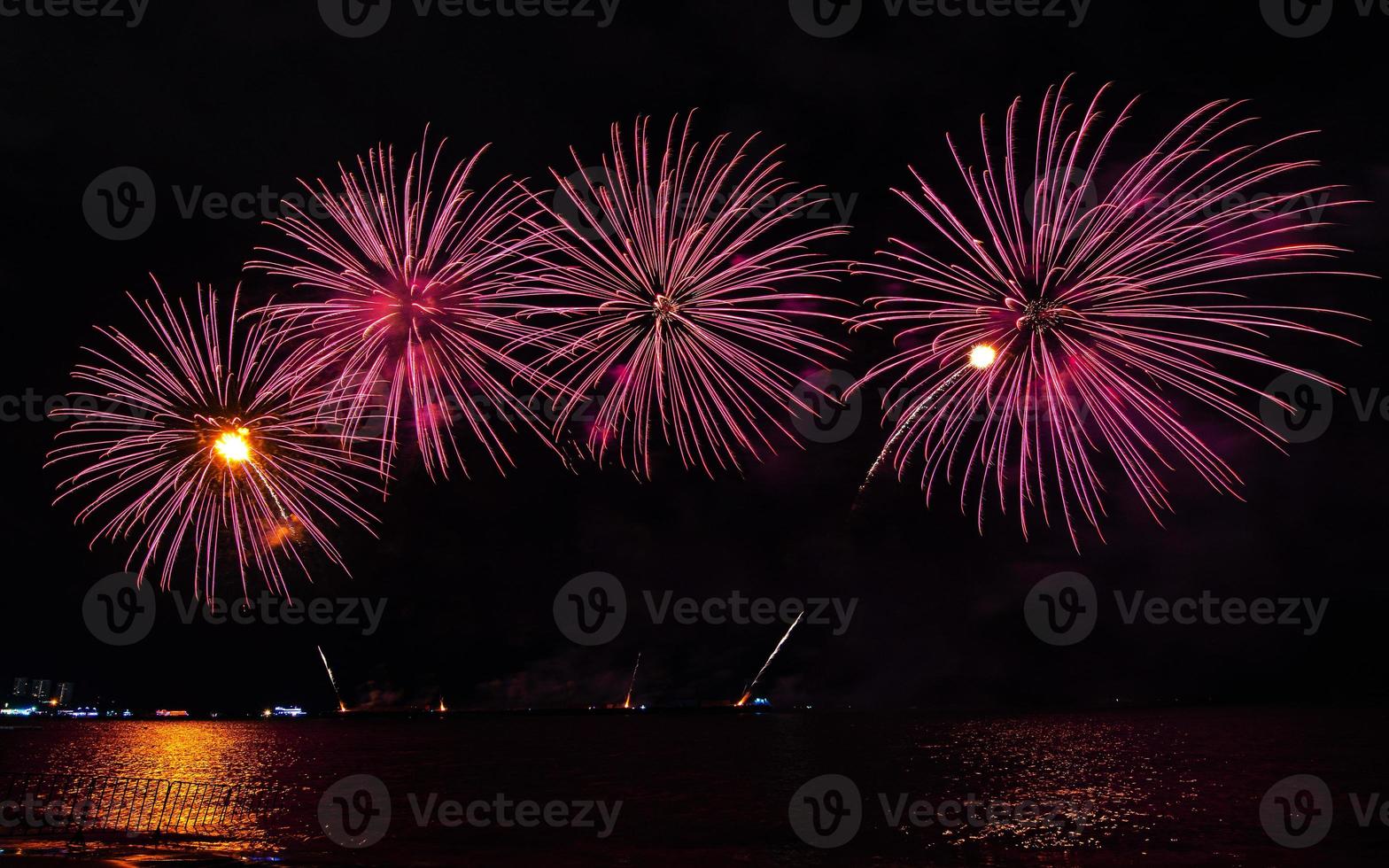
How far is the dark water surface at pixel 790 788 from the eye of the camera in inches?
1021

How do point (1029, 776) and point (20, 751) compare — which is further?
point (20, 751)

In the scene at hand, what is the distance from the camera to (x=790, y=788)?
1811 inches

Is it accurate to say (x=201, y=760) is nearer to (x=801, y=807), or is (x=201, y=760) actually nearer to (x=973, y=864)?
Result: (x=801, y=807)

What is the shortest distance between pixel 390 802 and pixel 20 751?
68.5 meters

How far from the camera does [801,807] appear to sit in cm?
3712

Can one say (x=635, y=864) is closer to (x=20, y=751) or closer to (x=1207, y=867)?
(x=1207, y=867)

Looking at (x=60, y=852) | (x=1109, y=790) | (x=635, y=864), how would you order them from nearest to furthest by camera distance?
(x=60, y=852) < (x=635, y=864) < (x=1109, y=790)

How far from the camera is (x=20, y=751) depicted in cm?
8462

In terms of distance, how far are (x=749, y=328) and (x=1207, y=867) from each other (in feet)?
60.2

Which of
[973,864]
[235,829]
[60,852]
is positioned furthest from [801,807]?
[60,852]

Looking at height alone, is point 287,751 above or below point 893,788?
above

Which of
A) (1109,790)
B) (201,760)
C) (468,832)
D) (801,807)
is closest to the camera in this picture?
(468,832)

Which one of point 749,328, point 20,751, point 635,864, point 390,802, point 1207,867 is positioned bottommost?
point 1207,867

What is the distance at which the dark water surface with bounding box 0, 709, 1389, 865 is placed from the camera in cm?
2594
